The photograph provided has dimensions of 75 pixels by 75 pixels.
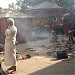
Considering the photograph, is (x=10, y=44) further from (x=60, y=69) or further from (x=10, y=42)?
(x=60, y=69)

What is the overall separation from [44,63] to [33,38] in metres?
10.7

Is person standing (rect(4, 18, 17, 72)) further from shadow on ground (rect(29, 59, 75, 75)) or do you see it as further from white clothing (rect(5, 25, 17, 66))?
shadow on ground (rect(29, 59, 75, 75))

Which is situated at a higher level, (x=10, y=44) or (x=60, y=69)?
(x=10, y=44)

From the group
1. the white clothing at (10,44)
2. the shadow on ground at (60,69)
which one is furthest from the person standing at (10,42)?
the shadow on ground at (60,69)

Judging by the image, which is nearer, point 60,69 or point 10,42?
point 10,42

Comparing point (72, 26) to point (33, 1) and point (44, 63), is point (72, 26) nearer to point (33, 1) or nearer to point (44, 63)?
point (44, 63)

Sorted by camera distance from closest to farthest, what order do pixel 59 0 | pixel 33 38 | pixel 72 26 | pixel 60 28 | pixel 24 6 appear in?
pixel 33 38, pixel 72 26, pixel 60 28, pixel 59 0, pixel 24 6

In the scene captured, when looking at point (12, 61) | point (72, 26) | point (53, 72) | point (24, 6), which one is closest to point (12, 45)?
point (12, 61)

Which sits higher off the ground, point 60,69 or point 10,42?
point 10,42

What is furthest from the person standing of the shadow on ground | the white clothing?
the shadow on ground

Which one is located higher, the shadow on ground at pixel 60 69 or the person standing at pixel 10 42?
the person standing at pixel 10 42

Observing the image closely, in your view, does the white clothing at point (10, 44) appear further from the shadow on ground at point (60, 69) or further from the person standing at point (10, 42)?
the shadow on ground at point (60, 69)

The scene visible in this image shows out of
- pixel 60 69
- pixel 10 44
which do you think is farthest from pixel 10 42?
pixel 60 69

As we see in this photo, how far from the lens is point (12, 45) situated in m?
8.74
